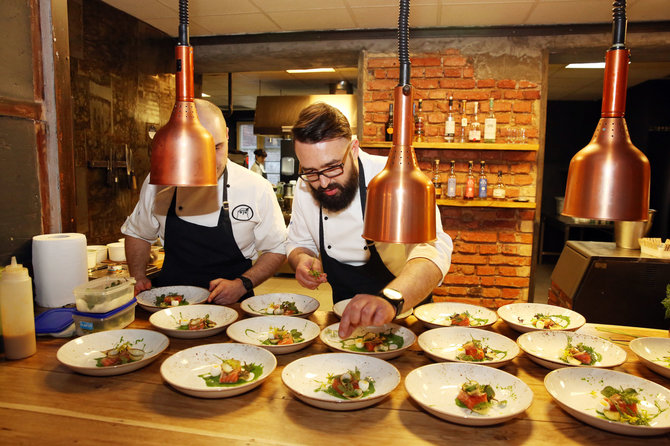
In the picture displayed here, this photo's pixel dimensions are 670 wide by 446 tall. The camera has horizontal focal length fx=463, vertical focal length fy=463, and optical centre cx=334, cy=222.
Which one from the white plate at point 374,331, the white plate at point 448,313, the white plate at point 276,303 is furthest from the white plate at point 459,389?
the white plate at point 276,303

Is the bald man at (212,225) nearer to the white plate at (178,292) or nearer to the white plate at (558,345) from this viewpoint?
the white plate at (178,292)

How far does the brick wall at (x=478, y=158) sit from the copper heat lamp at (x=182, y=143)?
325 cm

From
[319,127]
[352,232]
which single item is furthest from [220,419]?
[352,232]

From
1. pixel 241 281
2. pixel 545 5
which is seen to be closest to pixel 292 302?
pixel 241 281

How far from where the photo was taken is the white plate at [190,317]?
167cm

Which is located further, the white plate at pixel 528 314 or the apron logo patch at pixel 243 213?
the apron logo patch at pixel 243 213

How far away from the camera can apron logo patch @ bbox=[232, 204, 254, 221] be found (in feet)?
8.46

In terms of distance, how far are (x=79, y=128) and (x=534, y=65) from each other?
12.7ft

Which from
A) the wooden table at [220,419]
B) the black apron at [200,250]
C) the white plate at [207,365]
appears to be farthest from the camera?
the black apron at [200,250]

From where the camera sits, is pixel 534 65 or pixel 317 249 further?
pixel 534 65

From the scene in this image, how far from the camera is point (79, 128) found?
3.53m

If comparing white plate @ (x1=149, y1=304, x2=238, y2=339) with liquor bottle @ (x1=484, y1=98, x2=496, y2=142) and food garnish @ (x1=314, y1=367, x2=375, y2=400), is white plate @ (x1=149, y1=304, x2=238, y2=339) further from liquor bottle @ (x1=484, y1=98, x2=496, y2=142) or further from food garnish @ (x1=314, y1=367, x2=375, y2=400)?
liquor bottle @ (x1=484, y1=98, x2=496, y2=142)

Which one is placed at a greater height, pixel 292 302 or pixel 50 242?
pixel 50 242

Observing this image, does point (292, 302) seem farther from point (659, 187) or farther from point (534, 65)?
point (659, 187)
